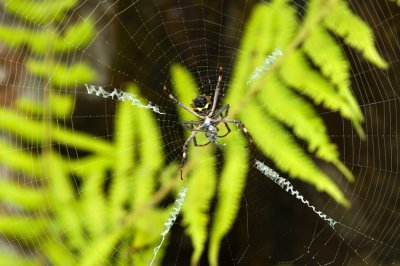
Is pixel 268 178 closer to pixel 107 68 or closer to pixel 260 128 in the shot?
pixel 260 128

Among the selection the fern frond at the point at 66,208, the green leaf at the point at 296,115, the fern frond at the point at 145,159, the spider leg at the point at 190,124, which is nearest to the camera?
the green leaf at the point at 296,115

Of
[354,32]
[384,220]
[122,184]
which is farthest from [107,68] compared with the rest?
[384,220]

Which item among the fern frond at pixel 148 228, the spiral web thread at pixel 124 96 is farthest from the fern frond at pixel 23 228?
the spiral web thread at pixel 124 96

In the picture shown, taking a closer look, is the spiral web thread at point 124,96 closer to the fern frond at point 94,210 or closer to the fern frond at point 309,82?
the fern frond at point 94,210

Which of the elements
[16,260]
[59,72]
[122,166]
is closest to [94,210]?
[122,166]

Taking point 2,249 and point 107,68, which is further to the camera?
point 107,68

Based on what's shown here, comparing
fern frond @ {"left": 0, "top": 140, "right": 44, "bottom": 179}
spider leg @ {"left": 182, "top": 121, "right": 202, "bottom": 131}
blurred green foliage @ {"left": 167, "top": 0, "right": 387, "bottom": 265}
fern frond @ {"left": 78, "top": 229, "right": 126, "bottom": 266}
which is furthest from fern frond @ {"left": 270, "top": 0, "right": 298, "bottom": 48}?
fern frond @ {"left": 0, "top": 140, "right": 44, "bottom": 179}
